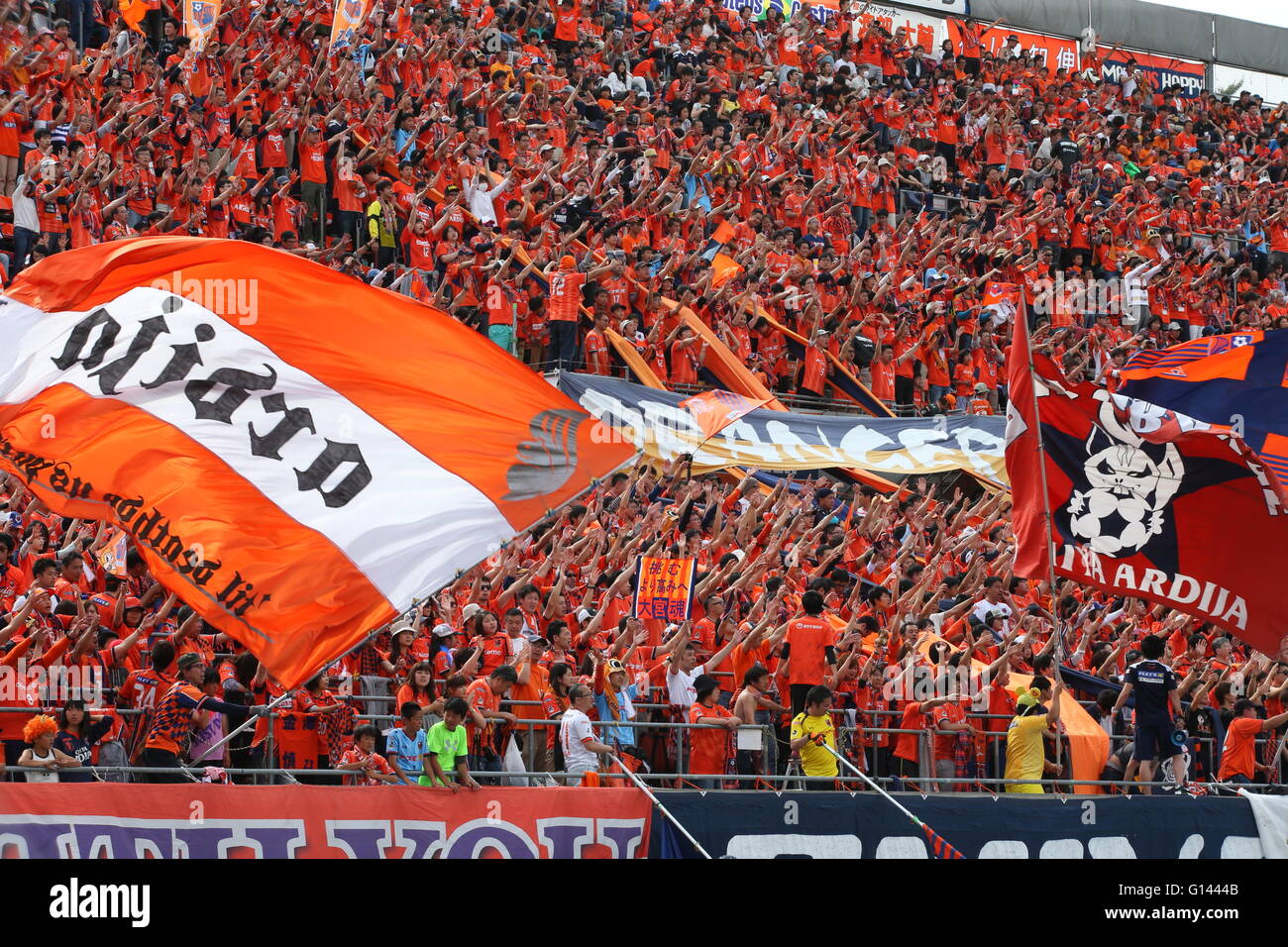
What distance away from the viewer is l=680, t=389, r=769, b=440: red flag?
13250mm

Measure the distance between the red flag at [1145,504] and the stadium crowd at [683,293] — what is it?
96 cm

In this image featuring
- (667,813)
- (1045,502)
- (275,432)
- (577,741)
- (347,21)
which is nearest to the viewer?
(275,432)

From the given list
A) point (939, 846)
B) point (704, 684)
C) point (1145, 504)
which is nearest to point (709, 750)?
point (704, 684)

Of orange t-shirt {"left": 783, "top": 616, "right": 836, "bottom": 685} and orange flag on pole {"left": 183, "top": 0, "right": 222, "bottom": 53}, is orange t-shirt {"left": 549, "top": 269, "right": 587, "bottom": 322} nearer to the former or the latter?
orange flag on pole {"left": 183, "top": 0, "right": 222, "bottom": 53}

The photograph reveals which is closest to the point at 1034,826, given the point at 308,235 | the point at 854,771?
the point at 854,771

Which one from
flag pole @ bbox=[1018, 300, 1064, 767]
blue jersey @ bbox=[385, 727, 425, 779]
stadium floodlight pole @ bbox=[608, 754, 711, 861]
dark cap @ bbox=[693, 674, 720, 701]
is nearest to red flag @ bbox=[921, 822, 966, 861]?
flag pole @ bbox=[1018, 300, 1064, 767]

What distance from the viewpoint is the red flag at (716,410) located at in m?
13.2

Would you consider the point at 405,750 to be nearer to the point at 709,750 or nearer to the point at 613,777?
the point at 613,777

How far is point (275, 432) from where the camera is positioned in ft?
31.8

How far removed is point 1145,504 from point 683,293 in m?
9.71

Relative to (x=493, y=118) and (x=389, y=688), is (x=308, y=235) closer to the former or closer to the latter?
(x=493, y=118)

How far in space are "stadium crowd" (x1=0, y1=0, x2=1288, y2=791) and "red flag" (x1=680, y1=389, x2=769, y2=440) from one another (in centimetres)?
115

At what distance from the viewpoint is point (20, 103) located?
19188mm

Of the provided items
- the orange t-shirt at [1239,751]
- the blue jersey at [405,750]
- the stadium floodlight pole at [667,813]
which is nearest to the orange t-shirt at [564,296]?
the orange t-shirt at [1239,751]
